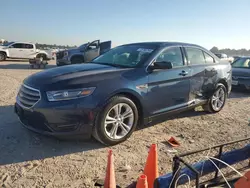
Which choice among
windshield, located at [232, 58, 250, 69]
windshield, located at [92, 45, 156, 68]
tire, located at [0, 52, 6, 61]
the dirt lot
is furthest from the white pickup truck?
windshield, located at [92, 45, 156, 68]

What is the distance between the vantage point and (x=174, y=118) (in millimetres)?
5086

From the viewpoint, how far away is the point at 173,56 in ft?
14.8

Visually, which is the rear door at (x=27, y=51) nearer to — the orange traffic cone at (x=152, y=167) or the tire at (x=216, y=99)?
the tire at (x=216, y=99)

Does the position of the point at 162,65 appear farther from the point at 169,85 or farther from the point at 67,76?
the point at 67,76

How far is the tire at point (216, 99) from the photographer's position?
212 inches

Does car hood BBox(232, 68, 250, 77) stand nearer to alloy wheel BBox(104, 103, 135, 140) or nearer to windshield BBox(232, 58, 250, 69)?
windshield BBox(232, 58, 250, 69)

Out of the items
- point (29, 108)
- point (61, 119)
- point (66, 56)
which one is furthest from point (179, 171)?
point (66, 56)

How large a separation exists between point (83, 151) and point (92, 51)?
10535mm

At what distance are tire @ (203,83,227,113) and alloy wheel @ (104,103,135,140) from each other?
2424mm

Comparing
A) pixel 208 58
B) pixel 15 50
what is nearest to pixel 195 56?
pixel 208 58

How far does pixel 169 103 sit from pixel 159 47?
40.3 inches

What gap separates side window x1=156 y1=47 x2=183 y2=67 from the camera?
4.29m

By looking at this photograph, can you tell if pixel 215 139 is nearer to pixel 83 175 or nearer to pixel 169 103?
pixel 169 103

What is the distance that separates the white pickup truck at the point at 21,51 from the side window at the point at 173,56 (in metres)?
16.5
